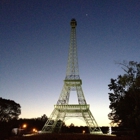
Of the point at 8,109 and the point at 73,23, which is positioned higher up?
the point at 73,23

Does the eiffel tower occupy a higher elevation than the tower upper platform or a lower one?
lower

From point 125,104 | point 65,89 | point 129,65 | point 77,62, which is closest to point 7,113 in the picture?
point 65,89

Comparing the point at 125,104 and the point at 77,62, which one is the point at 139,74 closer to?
the point at 125,104

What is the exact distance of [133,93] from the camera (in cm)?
2258

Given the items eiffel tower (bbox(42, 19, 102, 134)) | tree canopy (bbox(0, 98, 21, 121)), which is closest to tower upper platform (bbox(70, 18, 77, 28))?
eiffel tower (bbox(42, 19, 102, 134))

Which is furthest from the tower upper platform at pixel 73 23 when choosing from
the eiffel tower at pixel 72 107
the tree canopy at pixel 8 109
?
the tree canopy at pixel 8 109

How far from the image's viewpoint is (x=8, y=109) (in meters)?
59.9

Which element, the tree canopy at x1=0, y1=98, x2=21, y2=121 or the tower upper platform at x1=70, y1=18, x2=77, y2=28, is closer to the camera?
the tower upper platform at x1=70, y1=18, x2=77, y2=28

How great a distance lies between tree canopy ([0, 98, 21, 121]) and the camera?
189 ft

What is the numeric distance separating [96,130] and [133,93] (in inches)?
957

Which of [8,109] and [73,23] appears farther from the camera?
[8,109]

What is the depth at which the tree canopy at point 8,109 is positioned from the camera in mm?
57544

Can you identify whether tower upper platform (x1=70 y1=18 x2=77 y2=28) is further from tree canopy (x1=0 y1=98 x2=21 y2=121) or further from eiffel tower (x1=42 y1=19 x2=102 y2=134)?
tree canopy (x1=0 y1=98 x2=21 y2=121)

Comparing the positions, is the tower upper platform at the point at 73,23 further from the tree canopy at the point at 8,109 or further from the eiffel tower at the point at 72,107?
the tree canopy at the point at 8,109
